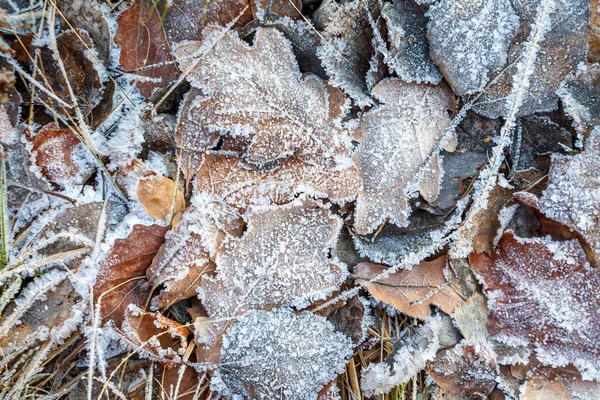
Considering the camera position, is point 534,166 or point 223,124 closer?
point 223,124

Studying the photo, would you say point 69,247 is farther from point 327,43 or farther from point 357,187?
point 327,43

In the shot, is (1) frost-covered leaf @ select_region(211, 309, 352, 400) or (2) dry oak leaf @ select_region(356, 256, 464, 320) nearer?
(1) frost-covered leaf @ select_region(211, 309, 352, 400)

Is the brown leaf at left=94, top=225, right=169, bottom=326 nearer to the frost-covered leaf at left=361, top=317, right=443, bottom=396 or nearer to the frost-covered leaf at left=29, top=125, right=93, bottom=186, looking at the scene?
the frost-covered leaf at left=29, top=125, right=93, bottom=186

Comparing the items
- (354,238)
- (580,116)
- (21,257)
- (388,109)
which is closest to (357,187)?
(354,238)

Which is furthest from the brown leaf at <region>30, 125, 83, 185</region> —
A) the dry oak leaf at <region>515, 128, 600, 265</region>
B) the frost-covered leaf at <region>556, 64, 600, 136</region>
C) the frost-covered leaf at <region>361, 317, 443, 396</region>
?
the frost-covered leaf at <region>556, 64, 600, 136</region>

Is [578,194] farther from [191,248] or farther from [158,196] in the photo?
[158,196]

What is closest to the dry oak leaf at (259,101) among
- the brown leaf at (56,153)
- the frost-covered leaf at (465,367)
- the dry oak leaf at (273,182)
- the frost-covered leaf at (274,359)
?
the dry oak leaf at (273,182)

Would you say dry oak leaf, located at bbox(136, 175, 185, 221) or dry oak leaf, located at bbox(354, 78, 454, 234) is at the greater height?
dry oak leaf, located at bbox(354, 78, 454, 234)
